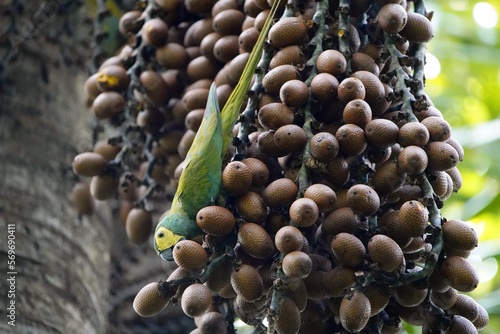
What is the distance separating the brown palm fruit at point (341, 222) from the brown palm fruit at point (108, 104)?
2.43ft

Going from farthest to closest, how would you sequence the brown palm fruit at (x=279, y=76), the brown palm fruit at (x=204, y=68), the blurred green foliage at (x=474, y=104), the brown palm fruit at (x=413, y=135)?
the blurred green foliage at (x=474, y=104), the brown palm fruit at (x=204, y=68), the brown palm fruit at (x=279, y=76), the brown palm fruit at (x=413, y=135)

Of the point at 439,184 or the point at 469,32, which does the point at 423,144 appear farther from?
the point at 469,32

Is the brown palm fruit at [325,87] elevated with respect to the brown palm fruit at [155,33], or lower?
elevated

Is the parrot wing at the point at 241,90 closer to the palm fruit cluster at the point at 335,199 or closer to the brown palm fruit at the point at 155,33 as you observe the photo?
the palm fruit cluster at the point at 335,199

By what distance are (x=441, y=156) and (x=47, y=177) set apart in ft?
4.09

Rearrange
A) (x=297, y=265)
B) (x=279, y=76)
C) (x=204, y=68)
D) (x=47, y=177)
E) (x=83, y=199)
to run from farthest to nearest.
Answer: (x=47, y=177) → (x=83, y=199) → (x=204, y=68) → (x=279, y=76) → (x=297, y=265)

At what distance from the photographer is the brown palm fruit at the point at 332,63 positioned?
1.30 meters

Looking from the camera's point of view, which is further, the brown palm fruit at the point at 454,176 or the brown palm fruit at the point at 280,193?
the brown palm fruit at the point at 454,176

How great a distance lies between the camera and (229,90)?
62.1 inches

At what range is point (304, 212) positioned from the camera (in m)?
1.15

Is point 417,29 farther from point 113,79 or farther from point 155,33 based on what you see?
point 113,79

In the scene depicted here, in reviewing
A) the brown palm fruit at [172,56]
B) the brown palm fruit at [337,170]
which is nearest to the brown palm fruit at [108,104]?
the brown palm fruit at [172,56]

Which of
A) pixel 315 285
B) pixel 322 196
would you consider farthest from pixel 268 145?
pixel 315 285

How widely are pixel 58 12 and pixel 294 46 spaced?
1175 mm
